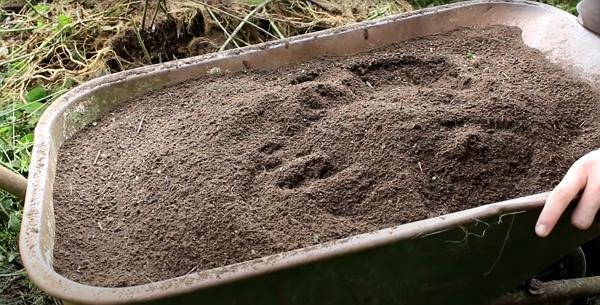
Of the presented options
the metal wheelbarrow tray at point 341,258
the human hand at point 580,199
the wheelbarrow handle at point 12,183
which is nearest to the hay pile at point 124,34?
the metal wheelbarrow tray at point 341,258

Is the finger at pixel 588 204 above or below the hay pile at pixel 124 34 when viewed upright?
above

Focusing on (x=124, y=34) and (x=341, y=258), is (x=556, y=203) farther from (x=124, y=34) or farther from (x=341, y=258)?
(x=124, y=34)

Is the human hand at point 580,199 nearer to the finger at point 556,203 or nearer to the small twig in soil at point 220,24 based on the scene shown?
the finger at point 556,203

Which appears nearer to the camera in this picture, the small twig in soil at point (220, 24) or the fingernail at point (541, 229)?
the fingernail at point (541, 229)

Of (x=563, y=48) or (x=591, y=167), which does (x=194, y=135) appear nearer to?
(x=591, y=167)

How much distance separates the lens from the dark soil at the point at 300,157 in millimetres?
1143

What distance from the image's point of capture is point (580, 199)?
42.3 inches

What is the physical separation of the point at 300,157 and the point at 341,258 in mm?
384

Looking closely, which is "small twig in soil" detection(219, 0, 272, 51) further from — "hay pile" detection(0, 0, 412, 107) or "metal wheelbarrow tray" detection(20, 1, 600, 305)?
"metal wheelbarrow tray" detection(20, 1, 600, 305)

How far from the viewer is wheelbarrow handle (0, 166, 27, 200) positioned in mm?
1170

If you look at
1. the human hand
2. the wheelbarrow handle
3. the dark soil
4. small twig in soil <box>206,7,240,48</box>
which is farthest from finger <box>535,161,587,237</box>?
small twig in soil <box>206,7,240,48</box>

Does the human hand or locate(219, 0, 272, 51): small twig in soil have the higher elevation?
the human hand

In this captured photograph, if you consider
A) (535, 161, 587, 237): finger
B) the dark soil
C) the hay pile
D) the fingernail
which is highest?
(535, 161, 587, 237): finger

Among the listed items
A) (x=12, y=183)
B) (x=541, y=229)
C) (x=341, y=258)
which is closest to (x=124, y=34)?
(x=12, y=183)
